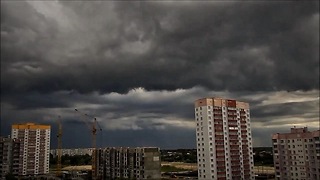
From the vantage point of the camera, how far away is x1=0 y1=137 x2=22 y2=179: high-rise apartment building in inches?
4567

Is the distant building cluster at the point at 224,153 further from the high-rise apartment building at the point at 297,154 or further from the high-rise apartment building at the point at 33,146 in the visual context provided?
the high-rise apartment building at the point at 33,146

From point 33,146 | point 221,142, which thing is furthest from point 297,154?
point 33,146

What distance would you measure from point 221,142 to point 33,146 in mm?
83281

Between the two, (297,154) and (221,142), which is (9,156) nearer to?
(221,142)

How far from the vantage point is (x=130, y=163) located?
94.9 metres

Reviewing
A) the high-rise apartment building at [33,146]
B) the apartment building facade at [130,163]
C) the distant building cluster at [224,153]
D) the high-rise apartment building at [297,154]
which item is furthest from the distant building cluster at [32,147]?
the high-rise apartment building at [297,154]

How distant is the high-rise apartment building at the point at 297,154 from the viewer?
76000mm

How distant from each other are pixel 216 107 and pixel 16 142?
73.6m

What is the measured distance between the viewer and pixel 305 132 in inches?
3120

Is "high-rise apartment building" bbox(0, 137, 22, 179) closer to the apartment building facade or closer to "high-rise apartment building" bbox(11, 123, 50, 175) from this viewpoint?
"high-rise apartment building" bbox(11, 123, 50, 175)

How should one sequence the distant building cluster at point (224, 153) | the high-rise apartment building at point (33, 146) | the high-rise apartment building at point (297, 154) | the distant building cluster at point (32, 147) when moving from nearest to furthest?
the high-rise apartment building at point (297, 154), the distant building cluster at point (224, 153), the distant building cluster at point (32, 147), the high-rise apartment building at point (33, 146)

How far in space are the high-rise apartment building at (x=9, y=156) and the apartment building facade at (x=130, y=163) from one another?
3432 centimetres

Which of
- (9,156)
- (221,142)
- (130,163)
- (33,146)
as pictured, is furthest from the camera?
(33,146)

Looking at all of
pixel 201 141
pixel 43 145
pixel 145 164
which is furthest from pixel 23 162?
pixel 201 141
